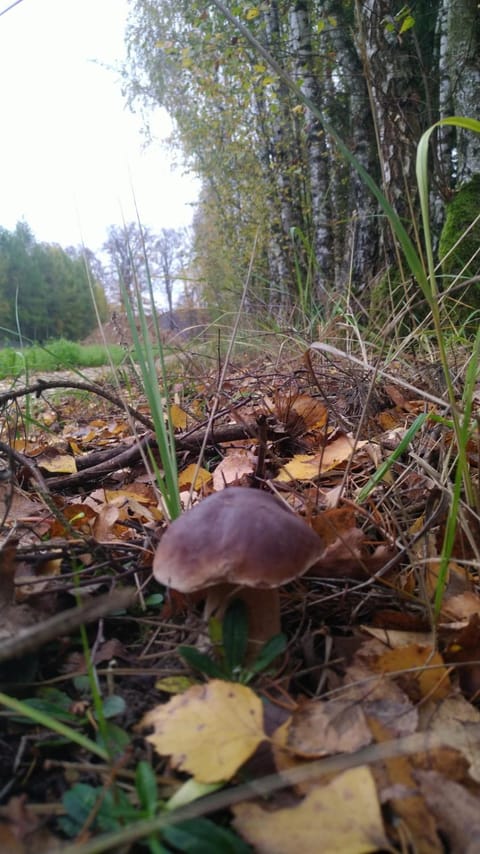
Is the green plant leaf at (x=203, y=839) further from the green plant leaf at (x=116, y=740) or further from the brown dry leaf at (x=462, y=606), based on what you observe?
the brown dry leaf at (x=462, y=606)

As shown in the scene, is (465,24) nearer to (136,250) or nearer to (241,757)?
(136,250)

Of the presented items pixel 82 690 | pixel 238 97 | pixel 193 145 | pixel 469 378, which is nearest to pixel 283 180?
pixel 238 97

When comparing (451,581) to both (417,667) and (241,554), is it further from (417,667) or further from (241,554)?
(241,554)

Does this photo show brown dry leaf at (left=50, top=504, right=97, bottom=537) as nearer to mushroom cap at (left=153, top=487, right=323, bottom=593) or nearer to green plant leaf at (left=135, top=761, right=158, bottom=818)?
mushroom cap at (left=153, top=487, right=323, bottom=593)

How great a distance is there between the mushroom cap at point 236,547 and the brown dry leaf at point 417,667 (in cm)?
20

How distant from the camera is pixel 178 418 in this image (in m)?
2.36

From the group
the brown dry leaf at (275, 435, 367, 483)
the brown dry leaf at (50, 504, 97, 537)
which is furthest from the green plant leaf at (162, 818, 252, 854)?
the brown dry leaf at (275, 435, 367, 483)

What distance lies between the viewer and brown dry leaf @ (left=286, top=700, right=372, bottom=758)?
697mm

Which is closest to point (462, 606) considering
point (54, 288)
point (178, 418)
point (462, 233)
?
Result: point (178, 418)

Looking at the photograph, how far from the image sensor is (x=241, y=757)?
0.67 meters

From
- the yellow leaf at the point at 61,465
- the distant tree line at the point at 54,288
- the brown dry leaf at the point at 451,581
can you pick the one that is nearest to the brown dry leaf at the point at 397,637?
the brown dry leaf at the point at 451,581

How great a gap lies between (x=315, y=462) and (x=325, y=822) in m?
1.05

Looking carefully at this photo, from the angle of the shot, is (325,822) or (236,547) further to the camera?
(236,547)

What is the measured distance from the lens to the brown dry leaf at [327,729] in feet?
2.29
